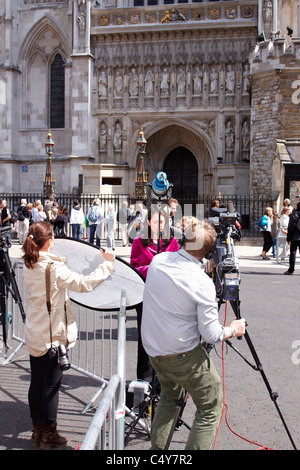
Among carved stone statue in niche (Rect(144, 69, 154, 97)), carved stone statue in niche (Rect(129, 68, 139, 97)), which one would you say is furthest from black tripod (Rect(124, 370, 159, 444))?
carved stone statue in niche (Rect(129, 68, 139, 97))

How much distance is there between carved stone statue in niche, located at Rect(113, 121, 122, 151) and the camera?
2625 centimetres

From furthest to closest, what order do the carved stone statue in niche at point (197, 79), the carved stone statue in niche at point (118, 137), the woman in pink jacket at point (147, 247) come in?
the carved stone statue in niche at point (118, 137) < the carved stone statue in niche at point (197, 79) < the woman in pink jacket at point (147, 247)

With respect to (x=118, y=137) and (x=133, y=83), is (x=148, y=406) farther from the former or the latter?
(x=133, y=83)

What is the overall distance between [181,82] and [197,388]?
24268mm

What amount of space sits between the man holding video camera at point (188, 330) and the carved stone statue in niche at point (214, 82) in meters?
23.6

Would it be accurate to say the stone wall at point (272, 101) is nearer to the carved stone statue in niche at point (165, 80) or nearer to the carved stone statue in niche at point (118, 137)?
the carved stone statue in niche at point (165, 80)

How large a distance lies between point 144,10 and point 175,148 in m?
7.18

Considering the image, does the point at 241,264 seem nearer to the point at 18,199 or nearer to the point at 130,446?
the point at 130,446

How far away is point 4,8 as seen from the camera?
26.0 meters

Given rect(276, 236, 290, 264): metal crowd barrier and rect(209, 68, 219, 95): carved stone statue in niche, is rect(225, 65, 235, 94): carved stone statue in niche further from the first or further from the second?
rect(276, 236, 290, 264): metal crowd barrier

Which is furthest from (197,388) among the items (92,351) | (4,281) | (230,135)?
(230,135)

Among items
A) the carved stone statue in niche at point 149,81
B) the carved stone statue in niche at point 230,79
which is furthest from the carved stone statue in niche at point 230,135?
the carved stone statue in niche at point 149,81

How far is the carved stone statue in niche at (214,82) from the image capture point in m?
25.3

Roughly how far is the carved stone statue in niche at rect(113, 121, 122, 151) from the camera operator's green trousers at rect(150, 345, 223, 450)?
2402 centimetres
